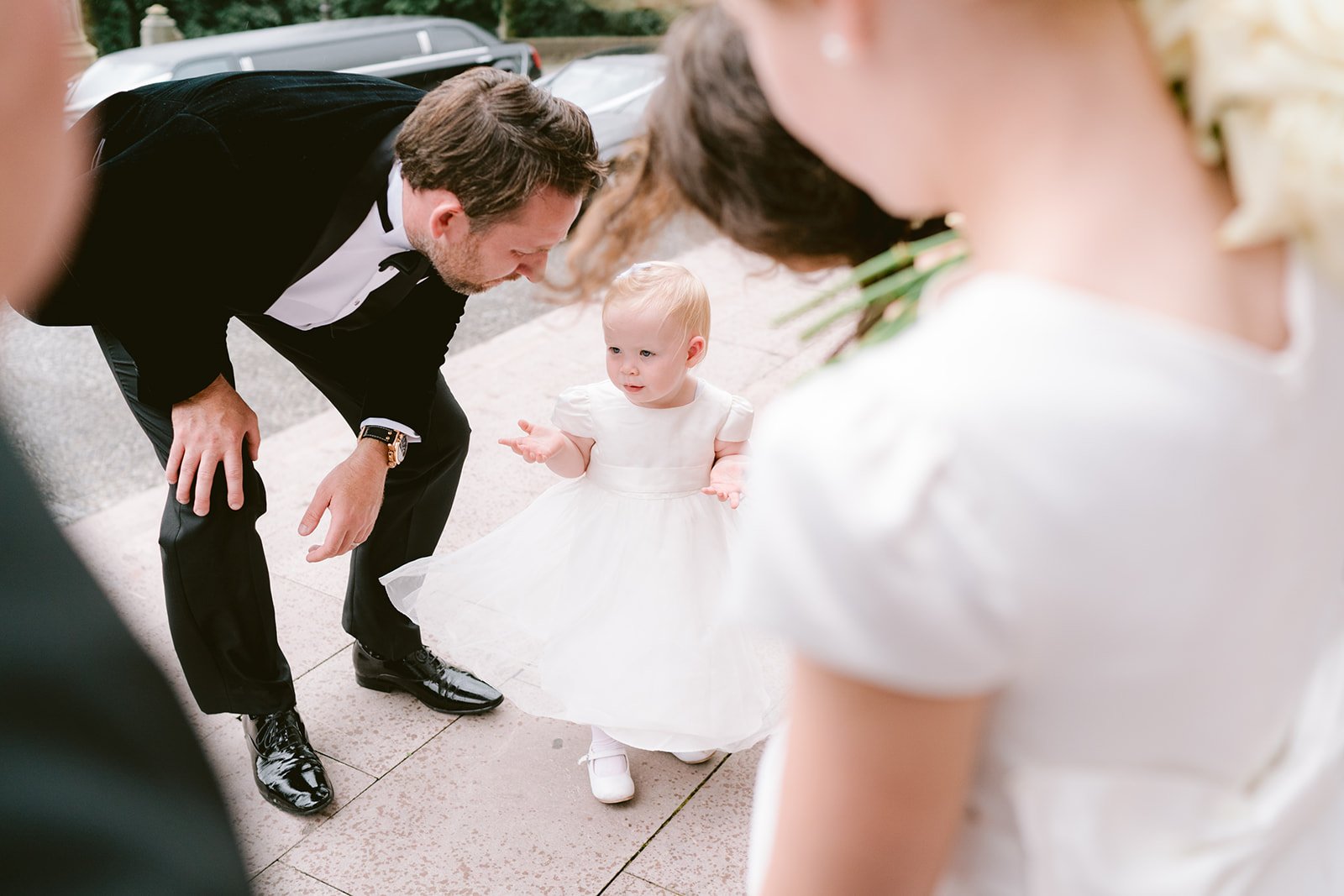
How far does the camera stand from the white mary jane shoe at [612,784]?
2828 mm

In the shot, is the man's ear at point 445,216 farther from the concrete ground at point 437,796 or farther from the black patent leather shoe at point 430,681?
the black patent leather shoe at point 430,681

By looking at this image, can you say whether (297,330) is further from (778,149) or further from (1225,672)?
(1225,672)

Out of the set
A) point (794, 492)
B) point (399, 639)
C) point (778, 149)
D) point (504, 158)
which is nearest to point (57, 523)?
point (794, 492)

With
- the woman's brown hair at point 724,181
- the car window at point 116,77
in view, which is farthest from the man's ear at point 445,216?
the car window at point 116,77

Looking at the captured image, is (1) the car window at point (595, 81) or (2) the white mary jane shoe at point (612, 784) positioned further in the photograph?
(1) the car window at point (595, 81)

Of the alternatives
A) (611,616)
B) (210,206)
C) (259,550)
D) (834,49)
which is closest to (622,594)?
(611,616)

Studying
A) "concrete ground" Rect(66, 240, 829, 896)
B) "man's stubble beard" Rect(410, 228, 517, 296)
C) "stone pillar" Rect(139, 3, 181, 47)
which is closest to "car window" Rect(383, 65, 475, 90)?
"stone pillar" Rect(139, 3, 181, 47)

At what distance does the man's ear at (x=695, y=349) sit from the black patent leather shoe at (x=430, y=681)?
44.1 inches

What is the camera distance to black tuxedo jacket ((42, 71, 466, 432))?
8.24 feet

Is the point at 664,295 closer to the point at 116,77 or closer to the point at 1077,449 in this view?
the point at 1077,449

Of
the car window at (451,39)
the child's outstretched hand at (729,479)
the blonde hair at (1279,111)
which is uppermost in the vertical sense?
the blonde hair at (1279,111)

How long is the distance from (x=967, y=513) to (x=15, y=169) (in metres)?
0.59

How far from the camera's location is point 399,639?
3.16 m

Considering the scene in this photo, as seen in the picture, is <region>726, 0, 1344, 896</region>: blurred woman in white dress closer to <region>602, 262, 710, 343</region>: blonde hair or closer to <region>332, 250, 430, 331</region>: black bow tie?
<region>602, 262, 710, 343</region>: blonde hair
